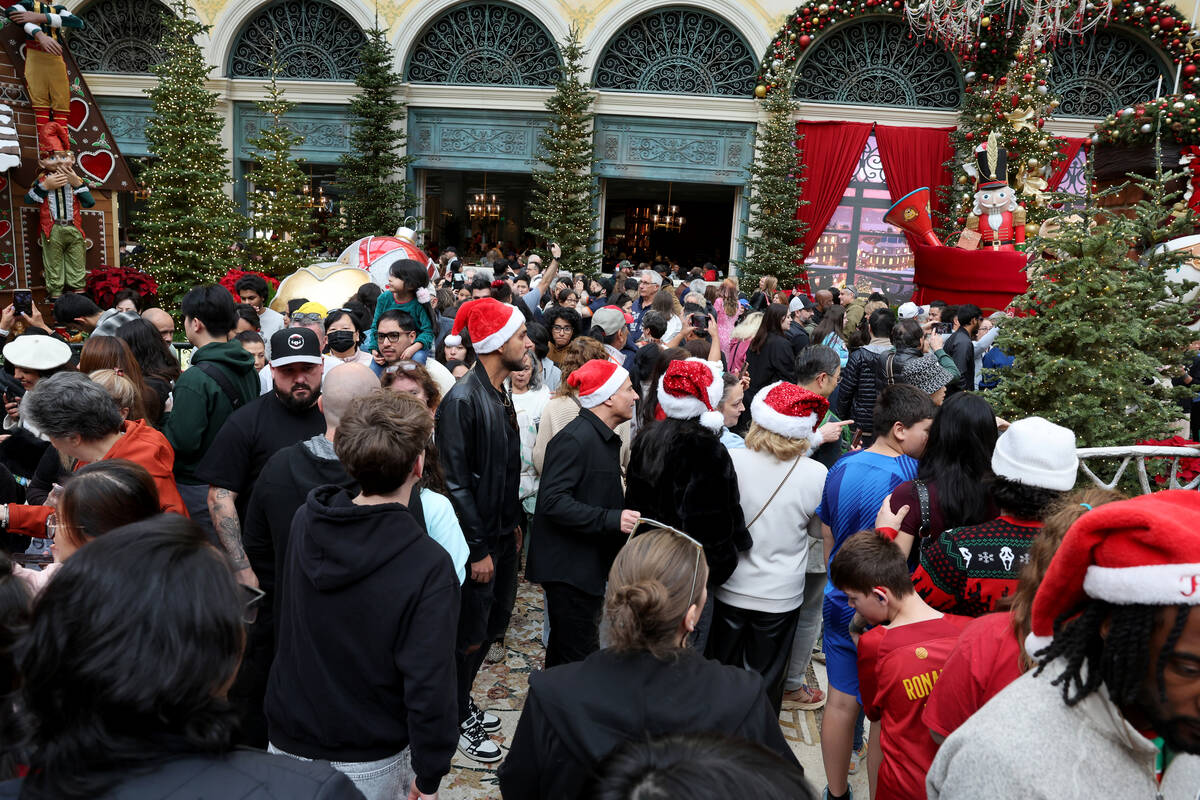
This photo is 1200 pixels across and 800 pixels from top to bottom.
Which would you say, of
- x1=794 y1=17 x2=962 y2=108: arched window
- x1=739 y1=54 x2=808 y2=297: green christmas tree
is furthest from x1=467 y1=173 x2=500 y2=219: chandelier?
x1=794 y1=17 x2=962 y2=108: arched window

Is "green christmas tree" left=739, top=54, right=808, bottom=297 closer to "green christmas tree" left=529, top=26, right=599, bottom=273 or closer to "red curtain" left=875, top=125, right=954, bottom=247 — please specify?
"red curtain" left=875, top=125, right=954, bottom=247

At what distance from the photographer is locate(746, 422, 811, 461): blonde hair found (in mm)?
3156

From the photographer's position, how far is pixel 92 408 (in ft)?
8.85

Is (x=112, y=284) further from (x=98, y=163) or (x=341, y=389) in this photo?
(x=341, y=389)

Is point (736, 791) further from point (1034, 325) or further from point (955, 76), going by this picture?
point (955, 76)

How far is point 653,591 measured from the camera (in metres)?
1.67

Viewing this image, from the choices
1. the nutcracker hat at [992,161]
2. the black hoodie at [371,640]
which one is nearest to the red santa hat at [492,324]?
the black hoodie at [371,640]

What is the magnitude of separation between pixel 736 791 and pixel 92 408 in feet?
8.63

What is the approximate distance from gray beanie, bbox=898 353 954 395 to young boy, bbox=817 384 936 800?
156 cm

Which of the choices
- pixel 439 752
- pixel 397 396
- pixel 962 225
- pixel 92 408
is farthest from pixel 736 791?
pixel 962 225

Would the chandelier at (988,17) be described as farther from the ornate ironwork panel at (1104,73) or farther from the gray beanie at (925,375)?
the gray beanie at (925,375)

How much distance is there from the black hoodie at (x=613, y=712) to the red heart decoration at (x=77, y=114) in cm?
1023

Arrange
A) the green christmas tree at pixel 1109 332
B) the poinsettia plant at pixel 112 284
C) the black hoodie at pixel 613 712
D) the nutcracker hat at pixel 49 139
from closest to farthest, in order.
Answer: the black hoodie at pixel 613 712 → the green christmas tree at pixel 1109 332 → the poinsettia plant at pixel 112 284 → the nutcracker hat at pixel 49 139

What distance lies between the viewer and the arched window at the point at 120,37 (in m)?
17.2
